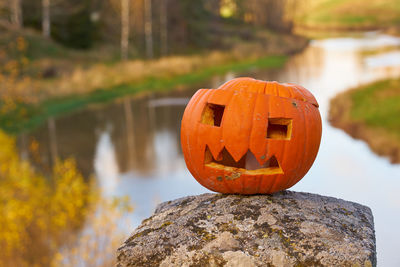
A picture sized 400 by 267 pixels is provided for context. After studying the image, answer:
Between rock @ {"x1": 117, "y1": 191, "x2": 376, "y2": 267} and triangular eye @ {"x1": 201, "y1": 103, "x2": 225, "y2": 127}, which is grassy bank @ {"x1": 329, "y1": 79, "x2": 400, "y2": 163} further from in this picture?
rock @ {"x1": 117, "y1": 191, "x2": 376, "y2": 267}

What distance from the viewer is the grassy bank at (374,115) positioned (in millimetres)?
14827

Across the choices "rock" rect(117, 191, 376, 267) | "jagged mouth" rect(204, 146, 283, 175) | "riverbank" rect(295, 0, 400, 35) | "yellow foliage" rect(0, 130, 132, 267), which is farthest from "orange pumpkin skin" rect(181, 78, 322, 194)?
"riverbank" rect(295, 0, 400, 35)

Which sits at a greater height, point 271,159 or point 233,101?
point 233,101

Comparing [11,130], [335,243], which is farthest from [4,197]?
[11,130]

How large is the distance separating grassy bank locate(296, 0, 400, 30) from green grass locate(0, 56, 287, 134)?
58718mm

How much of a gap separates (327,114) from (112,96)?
10659 mm

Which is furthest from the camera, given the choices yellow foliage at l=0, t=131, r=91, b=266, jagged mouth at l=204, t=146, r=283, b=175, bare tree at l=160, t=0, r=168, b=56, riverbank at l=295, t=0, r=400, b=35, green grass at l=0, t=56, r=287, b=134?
riverbank at l=295, t=0, r=400, b=35

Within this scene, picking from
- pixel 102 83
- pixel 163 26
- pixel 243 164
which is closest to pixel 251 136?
pixel 243 164

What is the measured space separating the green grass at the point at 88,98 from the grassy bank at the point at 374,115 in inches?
415

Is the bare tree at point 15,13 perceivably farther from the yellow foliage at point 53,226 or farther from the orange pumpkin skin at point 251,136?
the orange pumpkin skin at point 251,136

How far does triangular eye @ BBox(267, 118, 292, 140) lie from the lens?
11.2 feet

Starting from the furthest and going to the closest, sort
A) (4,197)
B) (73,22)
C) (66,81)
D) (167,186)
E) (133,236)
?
(73,22) → (66,81) → (167,186) → (4,197) → (133,236)

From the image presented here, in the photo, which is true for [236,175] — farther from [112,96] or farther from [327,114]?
[112,96]

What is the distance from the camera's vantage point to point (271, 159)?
361 cm
